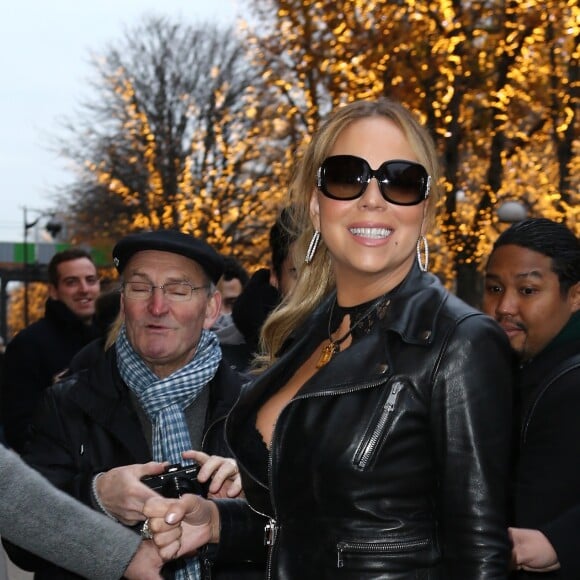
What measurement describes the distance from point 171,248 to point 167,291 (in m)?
0.16

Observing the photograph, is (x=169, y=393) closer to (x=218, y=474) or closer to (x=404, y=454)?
(x=218, y=474)

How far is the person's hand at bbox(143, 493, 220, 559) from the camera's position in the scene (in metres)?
2.91

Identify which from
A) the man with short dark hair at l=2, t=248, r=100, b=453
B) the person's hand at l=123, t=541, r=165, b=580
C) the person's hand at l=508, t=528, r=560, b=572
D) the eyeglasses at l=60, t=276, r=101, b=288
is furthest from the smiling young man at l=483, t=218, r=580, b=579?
the eyeglasses at l=60, t=276, r=101, b=288

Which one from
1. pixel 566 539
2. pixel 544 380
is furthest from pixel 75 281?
pixel 566 539

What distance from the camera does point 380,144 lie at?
2.69 metres

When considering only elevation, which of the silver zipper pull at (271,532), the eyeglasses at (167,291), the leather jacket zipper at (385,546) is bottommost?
the silver zipper pull at (271,532)

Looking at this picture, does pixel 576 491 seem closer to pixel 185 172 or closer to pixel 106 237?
pixel 185 172

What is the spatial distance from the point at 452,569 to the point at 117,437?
1492 millimetres

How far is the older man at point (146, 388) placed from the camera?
350 centimetres

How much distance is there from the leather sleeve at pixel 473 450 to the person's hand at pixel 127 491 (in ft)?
3.49

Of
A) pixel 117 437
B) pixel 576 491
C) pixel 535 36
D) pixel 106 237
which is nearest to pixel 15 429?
pixel 117 437

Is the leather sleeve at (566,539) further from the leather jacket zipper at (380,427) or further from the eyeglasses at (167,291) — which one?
the eyeglasses at (167,291)

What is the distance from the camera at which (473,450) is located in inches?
88.9

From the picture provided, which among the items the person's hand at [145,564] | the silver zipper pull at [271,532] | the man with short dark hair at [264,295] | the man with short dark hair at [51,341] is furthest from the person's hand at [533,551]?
the man with short dark hair at [51,341]
